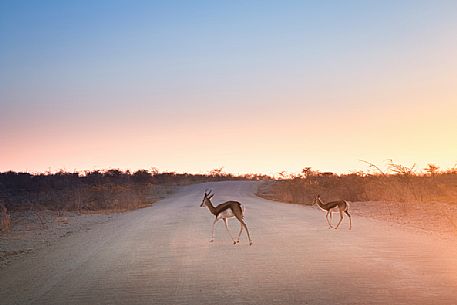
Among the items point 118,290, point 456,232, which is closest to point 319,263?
Answer: point 118,290

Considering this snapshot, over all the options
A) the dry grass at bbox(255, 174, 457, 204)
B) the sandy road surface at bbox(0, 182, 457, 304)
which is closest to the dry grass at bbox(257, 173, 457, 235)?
the dry grass at bbox(255, 174, 457, 204)

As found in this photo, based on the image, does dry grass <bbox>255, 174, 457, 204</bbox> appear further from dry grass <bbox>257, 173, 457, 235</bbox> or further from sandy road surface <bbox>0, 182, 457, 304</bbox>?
sandy road surface <bbox>0, 182, 457, 304</bbox>

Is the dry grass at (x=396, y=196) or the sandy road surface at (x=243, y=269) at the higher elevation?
the dry grass at (x=396, y=196)

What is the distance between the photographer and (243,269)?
36.4ft

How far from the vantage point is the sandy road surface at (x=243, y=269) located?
8867mm

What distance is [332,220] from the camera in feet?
70.0

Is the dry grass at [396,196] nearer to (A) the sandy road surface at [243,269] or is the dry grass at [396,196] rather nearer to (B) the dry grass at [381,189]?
(B) the dry grass at [381,189]

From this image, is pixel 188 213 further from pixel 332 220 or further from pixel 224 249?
pixel 224 249

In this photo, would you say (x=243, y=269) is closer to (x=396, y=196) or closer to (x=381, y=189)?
(x=396, y=196)

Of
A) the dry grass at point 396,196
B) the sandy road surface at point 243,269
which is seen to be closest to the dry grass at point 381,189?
the dry grass at point 396,196

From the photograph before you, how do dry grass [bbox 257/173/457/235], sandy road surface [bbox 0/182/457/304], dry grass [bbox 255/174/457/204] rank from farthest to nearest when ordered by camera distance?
dry grass [bbox 255/174/457/204]
dry grass [bbox 257/173/457/235]
sandy road surface [bbox 0/182/457/304]

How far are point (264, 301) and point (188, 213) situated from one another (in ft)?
57.7

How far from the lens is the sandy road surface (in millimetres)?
8867

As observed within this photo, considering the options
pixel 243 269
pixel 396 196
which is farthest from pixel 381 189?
pixel 243 269
